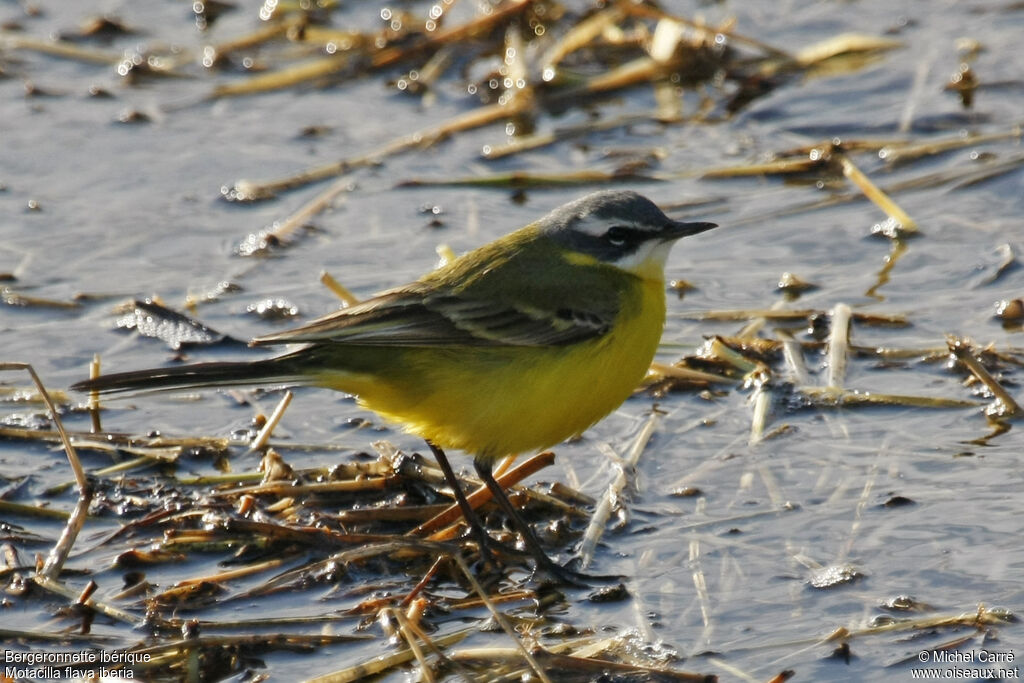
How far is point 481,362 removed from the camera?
21.2 feet

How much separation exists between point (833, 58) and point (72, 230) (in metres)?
5.83

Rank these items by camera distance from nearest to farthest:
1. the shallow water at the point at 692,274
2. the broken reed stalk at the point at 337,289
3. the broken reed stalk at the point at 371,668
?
1. the broken reed stalk at the point at 371,668
2. the shallow water at the point at 692,274
3. the broken reed stalk at the point at 337,289

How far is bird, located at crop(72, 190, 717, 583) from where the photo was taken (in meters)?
6.33

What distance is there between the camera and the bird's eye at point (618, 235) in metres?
7.06

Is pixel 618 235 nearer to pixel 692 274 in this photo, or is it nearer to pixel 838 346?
pixel 838 346

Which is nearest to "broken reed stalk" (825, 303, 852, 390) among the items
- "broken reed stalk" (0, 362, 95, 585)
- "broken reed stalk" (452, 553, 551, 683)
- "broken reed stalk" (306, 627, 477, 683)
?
"broken reed stalk" (452, 553, 551, 683)

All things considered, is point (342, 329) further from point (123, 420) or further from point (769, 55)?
point (769, 55)

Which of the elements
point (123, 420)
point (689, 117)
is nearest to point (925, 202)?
point (689, 117)

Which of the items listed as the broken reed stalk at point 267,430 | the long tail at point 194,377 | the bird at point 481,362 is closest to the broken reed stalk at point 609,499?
the bird at point 481,362

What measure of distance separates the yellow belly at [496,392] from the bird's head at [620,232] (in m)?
0.68

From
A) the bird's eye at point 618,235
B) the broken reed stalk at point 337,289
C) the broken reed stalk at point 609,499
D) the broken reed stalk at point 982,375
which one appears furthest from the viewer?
the broken reed stalk at point 337,289

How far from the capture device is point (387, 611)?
5.67 m

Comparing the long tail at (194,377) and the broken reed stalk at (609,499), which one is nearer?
the long tail at (194,377)

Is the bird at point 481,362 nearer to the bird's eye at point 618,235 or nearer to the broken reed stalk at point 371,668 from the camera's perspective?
the bird's eye at point 618,235
